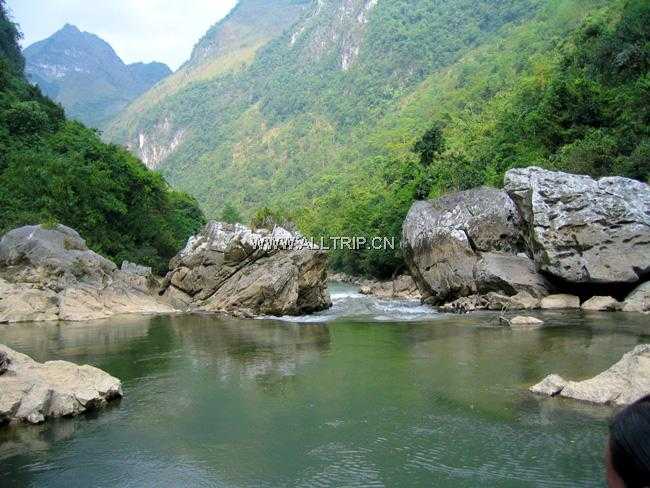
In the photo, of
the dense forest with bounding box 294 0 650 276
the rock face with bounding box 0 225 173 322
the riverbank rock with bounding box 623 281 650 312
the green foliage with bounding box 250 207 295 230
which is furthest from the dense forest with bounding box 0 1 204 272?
the riverbank rock with bounding box 623 281 650 312

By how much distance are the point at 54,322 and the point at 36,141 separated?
68.1 feet

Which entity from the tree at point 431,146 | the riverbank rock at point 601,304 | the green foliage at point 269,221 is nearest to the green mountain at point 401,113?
the tree at point 431,146

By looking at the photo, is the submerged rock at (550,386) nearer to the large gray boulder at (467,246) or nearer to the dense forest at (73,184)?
the large gray boulder at (467,246)

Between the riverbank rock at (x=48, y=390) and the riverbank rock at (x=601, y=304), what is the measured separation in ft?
64.5

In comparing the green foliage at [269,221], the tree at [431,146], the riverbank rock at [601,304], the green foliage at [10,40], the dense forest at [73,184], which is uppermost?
the green foliage at [10,40]

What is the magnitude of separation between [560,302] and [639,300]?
137 inches

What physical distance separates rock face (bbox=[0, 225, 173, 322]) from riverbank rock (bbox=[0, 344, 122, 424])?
1463 centimetres

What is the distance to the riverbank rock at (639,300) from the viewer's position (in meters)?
23.3

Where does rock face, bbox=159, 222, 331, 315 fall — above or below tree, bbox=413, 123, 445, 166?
below

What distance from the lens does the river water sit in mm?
8812

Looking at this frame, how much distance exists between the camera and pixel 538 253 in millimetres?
27500

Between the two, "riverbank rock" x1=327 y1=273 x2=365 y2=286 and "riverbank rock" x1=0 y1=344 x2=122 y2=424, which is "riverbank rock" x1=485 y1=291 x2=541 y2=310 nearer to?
"riverbank rock" x1=0 y1=344 x2=122 y2=424

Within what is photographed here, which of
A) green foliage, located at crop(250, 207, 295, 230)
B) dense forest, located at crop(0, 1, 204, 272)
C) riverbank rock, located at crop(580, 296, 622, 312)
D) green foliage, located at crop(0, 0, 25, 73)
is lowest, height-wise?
riverbank rock, located at crop(580, 296, 622, 312)

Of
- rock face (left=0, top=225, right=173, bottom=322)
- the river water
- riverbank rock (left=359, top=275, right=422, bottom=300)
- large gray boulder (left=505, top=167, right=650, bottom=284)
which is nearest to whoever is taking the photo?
the river water
